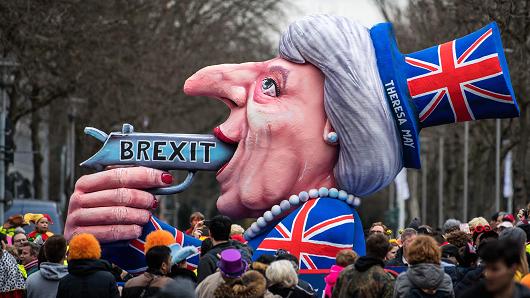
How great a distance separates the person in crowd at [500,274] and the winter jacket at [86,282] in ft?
10.4

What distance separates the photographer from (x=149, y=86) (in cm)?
3338

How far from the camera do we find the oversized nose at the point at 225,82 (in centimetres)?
1115

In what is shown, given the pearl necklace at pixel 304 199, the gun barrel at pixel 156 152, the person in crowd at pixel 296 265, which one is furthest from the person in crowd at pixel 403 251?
the gun barrel at pixel 156 152

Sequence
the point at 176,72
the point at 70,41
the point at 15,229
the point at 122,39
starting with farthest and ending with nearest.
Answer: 1. the point at 176,72
2. the point at 122,39
3. the point at 70,41
4. the point at 15,229

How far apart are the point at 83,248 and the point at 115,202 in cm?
155

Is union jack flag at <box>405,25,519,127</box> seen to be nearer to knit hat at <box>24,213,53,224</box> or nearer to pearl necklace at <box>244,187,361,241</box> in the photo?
pearl necklace at <box>244,187,361,241</box>

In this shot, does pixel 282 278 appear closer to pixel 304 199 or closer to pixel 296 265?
pixel 296 265

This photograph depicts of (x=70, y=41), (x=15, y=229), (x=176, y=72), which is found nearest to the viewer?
(x=15, y=229)

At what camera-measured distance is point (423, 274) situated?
8805mm

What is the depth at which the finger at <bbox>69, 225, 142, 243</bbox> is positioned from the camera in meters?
10.8

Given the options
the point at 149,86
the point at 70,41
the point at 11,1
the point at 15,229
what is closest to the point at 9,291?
the point at 15,229

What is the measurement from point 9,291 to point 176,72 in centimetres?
2547

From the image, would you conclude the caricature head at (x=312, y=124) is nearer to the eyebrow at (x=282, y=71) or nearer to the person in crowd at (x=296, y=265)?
the eyebrow at (x=282, y=71)

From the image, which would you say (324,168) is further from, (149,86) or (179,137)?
(149,86)
